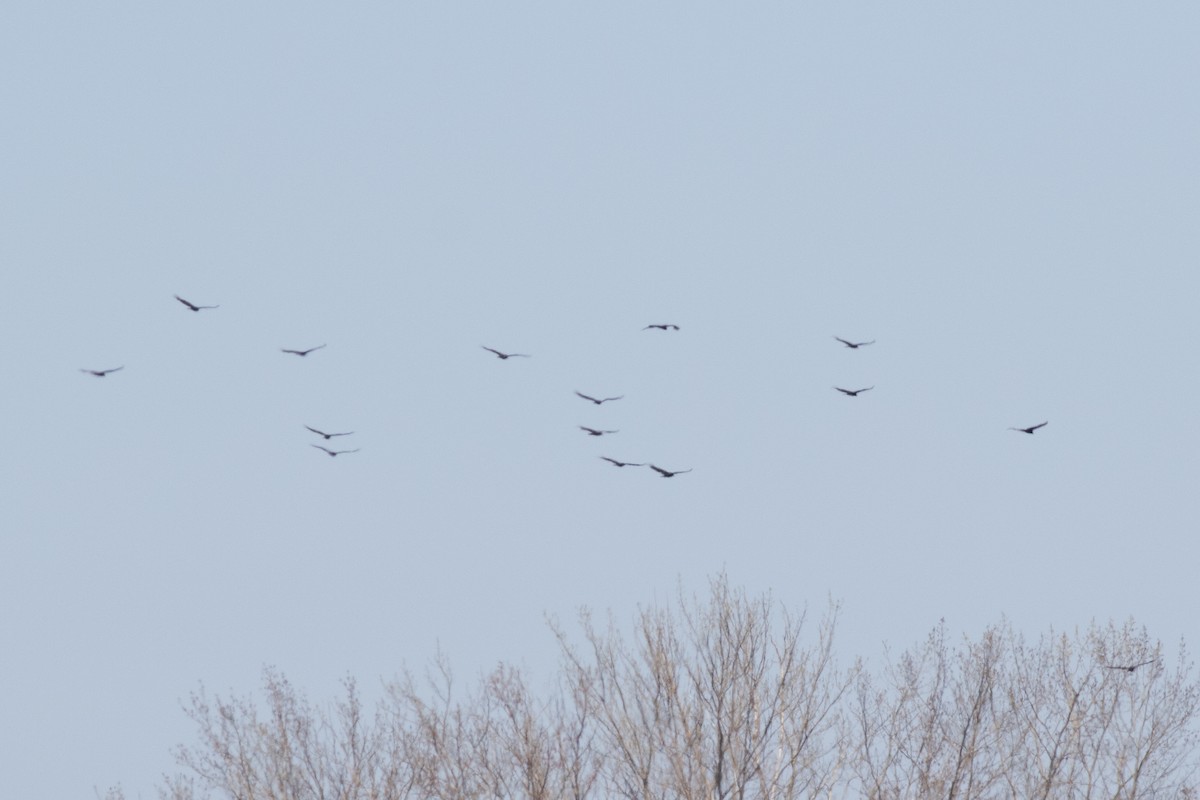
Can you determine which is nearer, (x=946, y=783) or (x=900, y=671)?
(x=946, y=783)

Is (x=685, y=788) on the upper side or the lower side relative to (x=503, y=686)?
lower

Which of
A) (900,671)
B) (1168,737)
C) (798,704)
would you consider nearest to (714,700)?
(798,704)

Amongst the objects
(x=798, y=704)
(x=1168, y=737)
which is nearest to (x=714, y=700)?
(x=798, y=704)

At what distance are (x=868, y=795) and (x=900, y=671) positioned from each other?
Answer: 260 centimetres

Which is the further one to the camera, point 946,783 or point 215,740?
point 215,740

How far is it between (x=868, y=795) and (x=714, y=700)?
2.63 meters

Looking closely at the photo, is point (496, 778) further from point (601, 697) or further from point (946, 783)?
point (946, 783)

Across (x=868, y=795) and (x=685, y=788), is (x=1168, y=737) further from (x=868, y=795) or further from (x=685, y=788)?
(x=685, y=788)

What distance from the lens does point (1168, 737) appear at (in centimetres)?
2881

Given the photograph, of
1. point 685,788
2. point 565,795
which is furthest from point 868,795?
point 565,795

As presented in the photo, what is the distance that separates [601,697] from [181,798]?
664cm

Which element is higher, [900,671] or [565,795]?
[900,671]

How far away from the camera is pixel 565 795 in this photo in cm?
2719

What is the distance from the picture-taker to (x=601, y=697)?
91.9 feet
